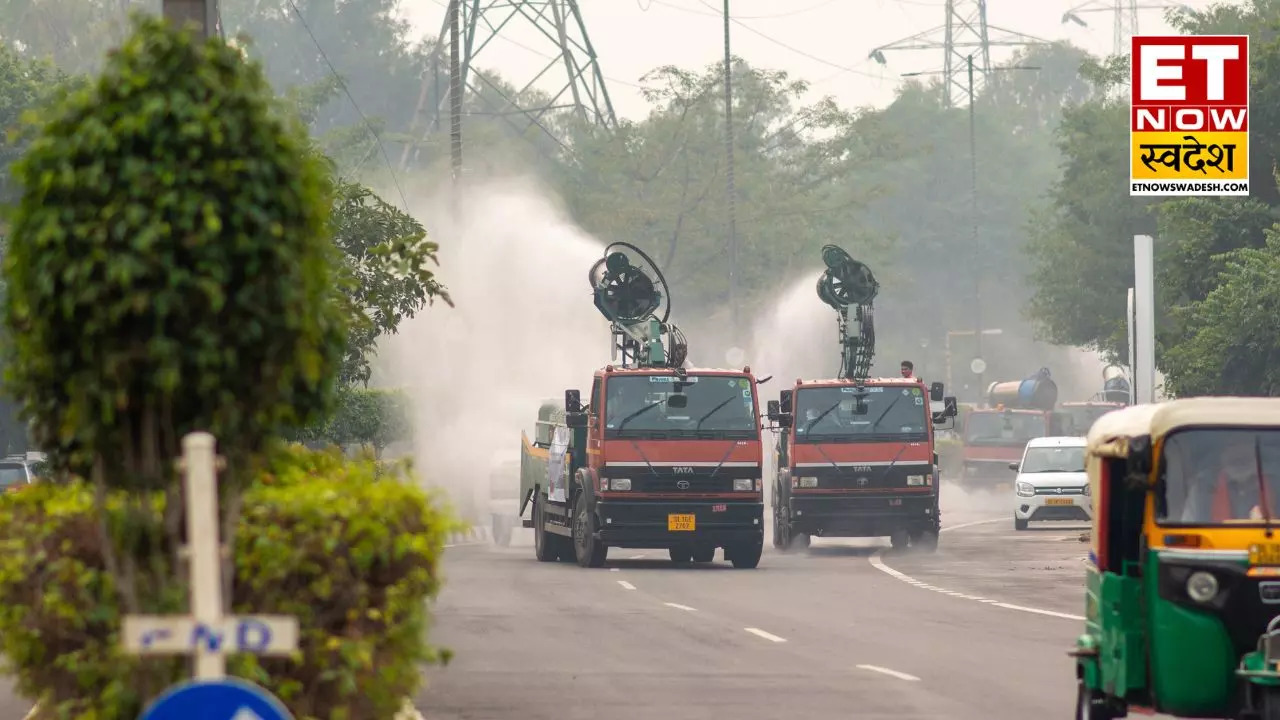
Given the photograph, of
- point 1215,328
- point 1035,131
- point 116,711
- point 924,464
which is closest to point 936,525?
point 924,464

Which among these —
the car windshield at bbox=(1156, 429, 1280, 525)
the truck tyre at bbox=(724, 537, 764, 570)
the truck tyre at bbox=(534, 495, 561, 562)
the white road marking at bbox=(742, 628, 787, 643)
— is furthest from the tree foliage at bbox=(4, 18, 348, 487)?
the truck tyre at bbox=(534, 495, 561, 562)

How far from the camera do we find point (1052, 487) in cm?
4444

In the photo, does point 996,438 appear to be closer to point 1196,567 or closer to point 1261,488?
point 1261,488

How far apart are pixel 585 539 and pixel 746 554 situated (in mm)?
2239

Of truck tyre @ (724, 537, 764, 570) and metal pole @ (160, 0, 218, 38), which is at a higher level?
metal pole @ (160, 0, 218, 38)

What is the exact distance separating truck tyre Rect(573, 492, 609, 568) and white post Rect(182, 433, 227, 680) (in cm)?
2521

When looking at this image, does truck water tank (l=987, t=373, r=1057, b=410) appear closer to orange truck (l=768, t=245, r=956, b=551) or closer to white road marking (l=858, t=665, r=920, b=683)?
orange truck (l=768, t=245, r=956, b=551)

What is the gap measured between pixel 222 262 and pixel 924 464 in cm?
2927

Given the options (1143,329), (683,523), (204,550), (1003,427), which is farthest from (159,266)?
(1003,427)

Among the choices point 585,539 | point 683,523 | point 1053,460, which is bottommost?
point 585,539

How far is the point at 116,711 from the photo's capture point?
7723mm

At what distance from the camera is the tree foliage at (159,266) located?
22.9 ft

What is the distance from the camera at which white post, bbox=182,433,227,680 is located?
577 cm

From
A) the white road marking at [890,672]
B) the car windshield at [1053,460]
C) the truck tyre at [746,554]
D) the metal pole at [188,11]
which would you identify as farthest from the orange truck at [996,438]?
the metal pole at [188,11]
